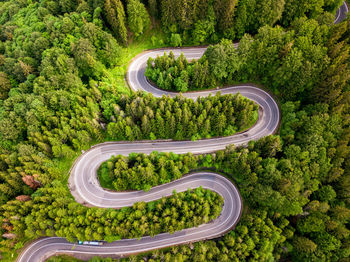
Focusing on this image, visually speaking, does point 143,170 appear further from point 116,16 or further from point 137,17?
point 116,16

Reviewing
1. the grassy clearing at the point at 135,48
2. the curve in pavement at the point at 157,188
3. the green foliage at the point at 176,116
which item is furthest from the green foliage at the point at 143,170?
the grassy clearing at the point at 135,48

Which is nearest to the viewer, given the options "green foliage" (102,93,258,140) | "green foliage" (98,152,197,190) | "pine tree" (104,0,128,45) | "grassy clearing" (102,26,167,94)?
"green foliage" (98,152,197,190)

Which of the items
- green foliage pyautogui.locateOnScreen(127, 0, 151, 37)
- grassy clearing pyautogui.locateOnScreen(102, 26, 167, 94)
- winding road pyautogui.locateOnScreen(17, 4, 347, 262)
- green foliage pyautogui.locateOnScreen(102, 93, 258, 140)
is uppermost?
green foliage pyautogui.locateOnScreen(127, 0, 151, 37)

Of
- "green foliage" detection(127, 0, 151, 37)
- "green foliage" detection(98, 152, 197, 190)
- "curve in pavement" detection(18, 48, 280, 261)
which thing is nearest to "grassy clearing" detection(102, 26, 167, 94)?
"green foliage" detection(127, 0, 151, 37)

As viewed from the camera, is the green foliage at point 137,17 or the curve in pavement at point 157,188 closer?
the curve in pavement at point 157,188

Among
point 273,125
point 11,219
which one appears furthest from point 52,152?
point 273,125

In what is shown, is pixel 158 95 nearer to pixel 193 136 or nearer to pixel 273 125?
pixel 193 136

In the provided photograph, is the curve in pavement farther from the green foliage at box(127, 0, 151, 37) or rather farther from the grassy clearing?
the green foliage at box(127, 0, 151, 37)

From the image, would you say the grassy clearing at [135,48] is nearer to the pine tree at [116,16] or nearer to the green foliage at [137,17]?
the green foliage at [137,17]
